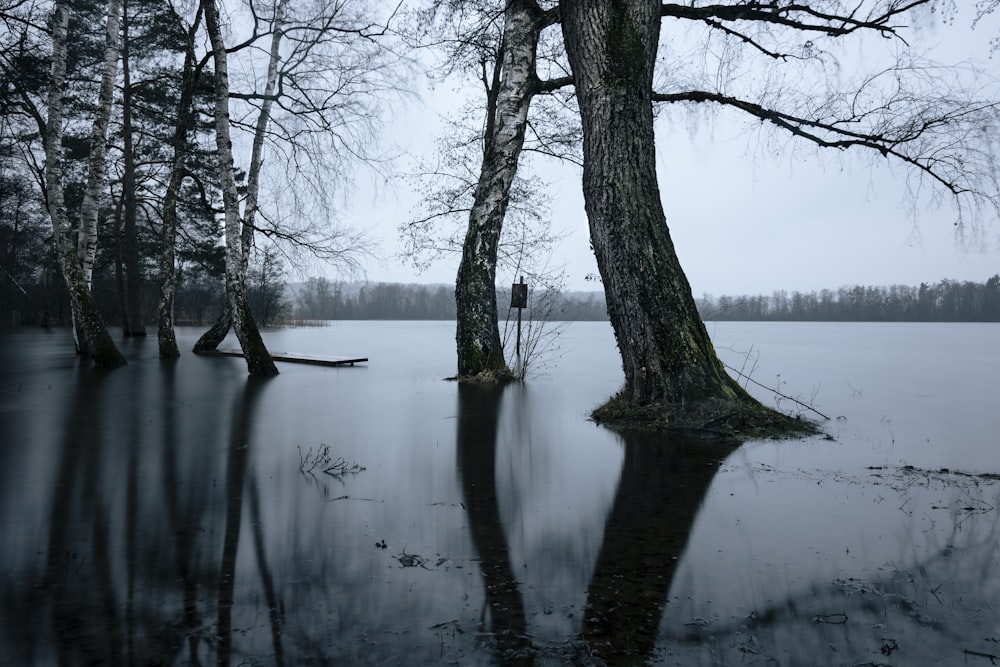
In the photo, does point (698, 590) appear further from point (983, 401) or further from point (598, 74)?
point (983, 401)

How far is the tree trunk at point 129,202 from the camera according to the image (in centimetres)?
2148

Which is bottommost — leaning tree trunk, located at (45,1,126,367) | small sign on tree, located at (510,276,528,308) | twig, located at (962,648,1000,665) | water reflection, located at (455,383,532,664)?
water reflection, located at (455,383,532,664)

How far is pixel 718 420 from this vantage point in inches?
248

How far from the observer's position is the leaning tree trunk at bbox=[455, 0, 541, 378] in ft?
35.7

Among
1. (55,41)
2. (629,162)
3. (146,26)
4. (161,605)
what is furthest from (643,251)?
(146,26)

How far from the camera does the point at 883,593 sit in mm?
2648

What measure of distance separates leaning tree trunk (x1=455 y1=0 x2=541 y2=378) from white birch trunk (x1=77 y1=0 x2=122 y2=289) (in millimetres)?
7371

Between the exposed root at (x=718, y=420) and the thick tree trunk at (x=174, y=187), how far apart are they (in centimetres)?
1259

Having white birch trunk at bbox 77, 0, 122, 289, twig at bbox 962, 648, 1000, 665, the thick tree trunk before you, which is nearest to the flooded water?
twig at bbox 962, 648, 1000, 665

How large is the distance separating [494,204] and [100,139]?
8.02 meters

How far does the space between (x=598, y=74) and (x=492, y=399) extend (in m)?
4.74

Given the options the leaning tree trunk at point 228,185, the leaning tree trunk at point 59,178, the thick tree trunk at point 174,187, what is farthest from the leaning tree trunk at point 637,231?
the thick tree trunk at point 174,187

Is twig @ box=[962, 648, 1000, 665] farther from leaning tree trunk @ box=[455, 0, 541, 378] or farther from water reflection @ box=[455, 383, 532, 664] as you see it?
leaning tree trunk @ box=[455, 0, 541, 378]

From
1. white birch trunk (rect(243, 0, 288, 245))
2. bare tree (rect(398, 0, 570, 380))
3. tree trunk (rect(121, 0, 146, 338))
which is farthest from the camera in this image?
tree trunk (rect(121, 0, 146, 338))
